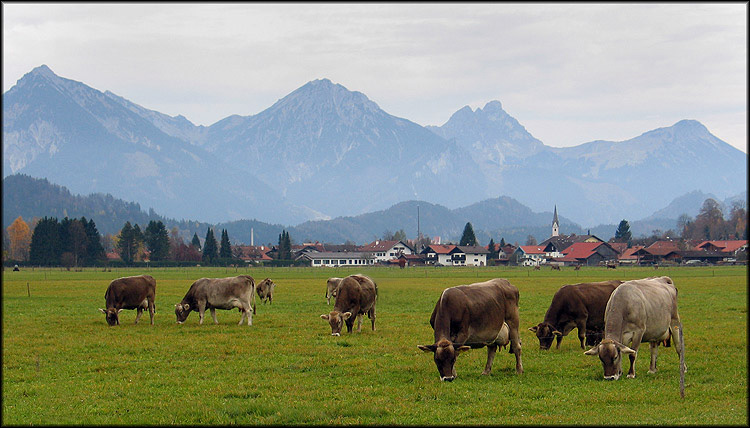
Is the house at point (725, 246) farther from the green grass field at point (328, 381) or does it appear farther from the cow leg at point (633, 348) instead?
the cow leg at point (633, 348)

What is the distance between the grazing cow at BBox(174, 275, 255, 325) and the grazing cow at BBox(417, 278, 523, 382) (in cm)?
1406

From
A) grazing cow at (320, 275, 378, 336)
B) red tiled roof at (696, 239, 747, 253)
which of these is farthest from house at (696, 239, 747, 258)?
grazing cow at (320, 275, 378, 336)

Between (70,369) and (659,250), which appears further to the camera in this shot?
(659,250)

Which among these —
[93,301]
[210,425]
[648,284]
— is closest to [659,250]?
[93,301]

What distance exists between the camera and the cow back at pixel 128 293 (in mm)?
30391

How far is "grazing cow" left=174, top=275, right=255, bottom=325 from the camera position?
96.2ft

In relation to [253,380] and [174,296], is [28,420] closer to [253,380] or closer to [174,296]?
[253,380]

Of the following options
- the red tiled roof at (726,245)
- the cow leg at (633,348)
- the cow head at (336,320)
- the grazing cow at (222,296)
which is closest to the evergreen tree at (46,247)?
the grazing cow at (222,296)

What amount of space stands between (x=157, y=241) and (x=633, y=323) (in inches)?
6165

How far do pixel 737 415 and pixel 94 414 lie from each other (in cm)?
1212

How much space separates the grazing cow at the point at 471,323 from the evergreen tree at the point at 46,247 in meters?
139

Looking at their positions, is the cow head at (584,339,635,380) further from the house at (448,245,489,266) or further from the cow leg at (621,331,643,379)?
the house at (448,245,489,266)

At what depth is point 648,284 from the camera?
17.7m

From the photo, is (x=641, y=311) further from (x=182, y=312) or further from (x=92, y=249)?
(x=92, y=249)
